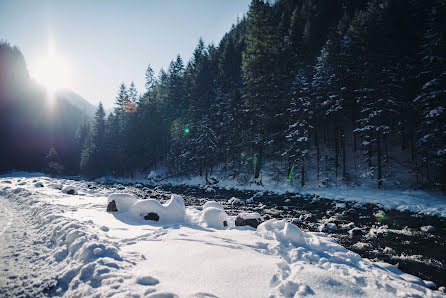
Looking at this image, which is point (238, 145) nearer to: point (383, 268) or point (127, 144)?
point (383, 268)

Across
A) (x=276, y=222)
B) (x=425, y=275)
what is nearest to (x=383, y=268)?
(x=425, y=275)

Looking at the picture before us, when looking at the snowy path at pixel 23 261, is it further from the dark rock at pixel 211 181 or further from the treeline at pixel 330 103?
the dark rock at pixel 211 181

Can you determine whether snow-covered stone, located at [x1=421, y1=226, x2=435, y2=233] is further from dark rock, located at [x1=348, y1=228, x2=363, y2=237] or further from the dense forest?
the dense forest

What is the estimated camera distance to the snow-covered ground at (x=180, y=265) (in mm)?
3459

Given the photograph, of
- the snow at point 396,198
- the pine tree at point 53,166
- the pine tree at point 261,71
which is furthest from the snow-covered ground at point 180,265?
the pine tree at point 53,166

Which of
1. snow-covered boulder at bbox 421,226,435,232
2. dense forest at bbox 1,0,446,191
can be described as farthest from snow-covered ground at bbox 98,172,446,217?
snow-covered boulder at bbox 421,226,435,232

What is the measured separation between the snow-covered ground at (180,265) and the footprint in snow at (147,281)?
0.05ft

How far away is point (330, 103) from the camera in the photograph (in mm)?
24703

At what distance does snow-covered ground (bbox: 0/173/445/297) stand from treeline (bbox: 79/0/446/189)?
16493 millimetres

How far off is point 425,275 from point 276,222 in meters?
4.11

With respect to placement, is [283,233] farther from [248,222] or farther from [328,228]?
[328,228]

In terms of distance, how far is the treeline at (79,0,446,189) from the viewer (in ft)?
60.5

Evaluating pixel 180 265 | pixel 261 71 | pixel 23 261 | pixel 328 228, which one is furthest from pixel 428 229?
pixel 261 71

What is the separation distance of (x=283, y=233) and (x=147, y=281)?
485 cm
